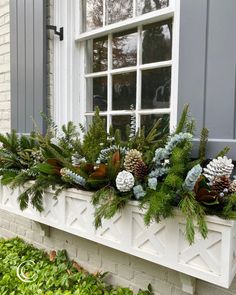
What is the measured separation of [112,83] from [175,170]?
37.3 inches

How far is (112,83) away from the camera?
1802 mm

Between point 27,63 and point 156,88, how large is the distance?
102 centimetres

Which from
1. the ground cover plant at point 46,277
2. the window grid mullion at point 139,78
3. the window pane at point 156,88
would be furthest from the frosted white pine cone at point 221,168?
the ground cover plant at point 46,277

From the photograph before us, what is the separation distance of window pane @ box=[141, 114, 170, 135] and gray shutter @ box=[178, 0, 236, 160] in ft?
0.83

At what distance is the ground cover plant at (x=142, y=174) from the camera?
100 centimetres

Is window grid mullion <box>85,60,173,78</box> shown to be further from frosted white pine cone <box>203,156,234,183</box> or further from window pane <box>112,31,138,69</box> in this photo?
frosted white pine cone <box>203,156,234,183</box>

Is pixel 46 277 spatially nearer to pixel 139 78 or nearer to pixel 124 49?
pixel 139 78

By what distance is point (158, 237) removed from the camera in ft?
3.68

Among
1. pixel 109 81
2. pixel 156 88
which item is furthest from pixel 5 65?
pixel 156 88

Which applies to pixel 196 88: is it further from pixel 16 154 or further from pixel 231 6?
pixel 16 154

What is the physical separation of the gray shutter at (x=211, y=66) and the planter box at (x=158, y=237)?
1.17ft

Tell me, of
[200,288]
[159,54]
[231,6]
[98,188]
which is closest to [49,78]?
[159,54]

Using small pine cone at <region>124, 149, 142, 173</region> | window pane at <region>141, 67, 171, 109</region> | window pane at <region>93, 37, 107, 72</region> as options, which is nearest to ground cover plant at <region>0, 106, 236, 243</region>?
small pine cone at <region>124, 149, 142, 173</region>

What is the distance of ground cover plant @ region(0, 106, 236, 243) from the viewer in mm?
995
